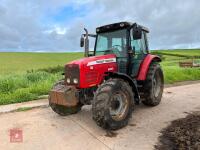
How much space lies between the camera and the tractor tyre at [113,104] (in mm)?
7020

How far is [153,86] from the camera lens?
9766 mm

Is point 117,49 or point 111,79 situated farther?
point 117,49

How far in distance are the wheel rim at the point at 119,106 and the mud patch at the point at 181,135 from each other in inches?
39.1

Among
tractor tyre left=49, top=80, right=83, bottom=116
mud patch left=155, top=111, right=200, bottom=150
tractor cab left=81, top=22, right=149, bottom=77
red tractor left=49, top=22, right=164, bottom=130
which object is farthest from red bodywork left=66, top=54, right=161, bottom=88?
mud patch left=155, top=111, right=200, bottom=150

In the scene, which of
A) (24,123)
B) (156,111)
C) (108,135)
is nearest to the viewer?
Answer: (108,135)

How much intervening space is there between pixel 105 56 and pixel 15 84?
20.6 ft

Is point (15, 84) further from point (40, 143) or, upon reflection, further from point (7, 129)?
point (40, 143)

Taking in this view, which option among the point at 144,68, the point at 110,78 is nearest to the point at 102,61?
the point at 110,78

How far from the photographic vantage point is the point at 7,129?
303 inches

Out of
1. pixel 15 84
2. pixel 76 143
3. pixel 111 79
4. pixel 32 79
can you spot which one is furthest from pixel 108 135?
pixel 32 79

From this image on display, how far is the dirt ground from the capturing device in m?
6.65

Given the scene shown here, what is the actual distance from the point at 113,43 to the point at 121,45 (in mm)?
242

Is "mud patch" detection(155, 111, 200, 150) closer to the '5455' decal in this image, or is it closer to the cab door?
the cab door

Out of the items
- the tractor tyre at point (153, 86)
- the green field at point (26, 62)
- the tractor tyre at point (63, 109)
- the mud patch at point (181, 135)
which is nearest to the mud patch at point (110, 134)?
the mud patch at point (181, 135)
